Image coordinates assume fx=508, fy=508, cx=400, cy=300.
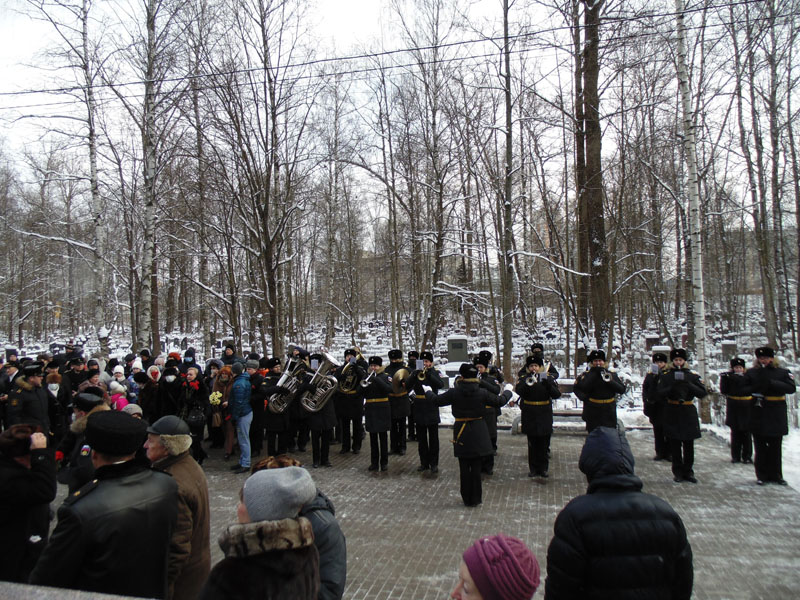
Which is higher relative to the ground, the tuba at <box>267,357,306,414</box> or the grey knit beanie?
the grey knit beanie

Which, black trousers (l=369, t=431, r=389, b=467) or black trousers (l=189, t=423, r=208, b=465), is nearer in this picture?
black trousers (l=189, t=423, r=208, b=465)

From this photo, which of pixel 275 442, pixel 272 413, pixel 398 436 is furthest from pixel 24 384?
pixel 398 436

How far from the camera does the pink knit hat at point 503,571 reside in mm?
1897

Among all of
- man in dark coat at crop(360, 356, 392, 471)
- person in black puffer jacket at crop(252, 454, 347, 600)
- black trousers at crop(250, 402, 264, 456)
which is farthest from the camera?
black trousers at crop(250, 402, 264, 456)

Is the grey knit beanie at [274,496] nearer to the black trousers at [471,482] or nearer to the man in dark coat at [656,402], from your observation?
the black trousers at [471,482]

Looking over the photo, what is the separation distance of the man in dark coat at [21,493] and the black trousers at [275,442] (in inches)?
226

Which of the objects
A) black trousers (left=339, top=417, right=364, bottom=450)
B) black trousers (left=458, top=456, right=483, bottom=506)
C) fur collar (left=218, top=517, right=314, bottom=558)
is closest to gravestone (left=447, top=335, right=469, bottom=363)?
black trousers (left=339, top=417, right=364, bottom=450)

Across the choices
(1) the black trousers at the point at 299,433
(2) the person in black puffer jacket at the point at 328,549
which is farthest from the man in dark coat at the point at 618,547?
(1) the black trousers at the point at 299,433

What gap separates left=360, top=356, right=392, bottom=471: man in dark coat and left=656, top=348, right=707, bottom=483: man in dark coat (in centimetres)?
439

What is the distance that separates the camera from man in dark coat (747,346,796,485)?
7285 millimetres

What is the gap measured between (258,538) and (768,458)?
8.30 m

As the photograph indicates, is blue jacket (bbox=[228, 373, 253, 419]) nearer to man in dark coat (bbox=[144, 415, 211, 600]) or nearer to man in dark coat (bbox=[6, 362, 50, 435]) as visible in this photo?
man in dark coat (bbox=[6, 362, 50, 435])

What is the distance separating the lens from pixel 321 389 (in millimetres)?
8875

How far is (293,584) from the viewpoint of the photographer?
6.08 ft
